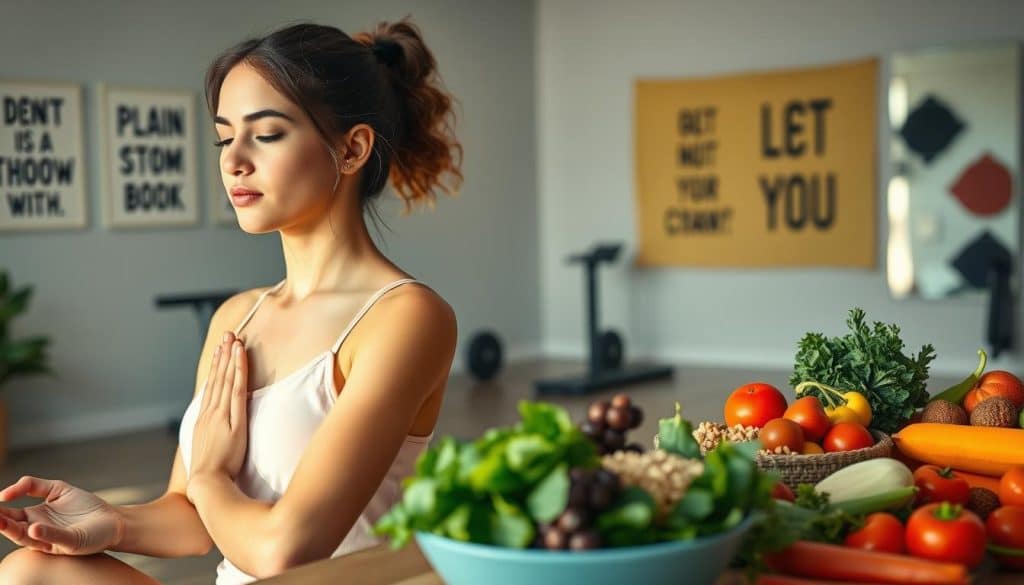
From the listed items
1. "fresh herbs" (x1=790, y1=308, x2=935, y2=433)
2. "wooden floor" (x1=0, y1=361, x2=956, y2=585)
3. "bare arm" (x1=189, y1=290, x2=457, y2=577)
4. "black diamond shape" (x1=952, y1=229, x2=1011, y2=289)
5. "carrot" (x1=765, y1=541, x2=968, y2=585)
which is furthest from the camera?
"black diamond shape" (x1=952, y1=229, x2=1011, y2=289)

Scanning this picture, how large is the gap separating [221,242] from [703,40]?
3415 millimetres

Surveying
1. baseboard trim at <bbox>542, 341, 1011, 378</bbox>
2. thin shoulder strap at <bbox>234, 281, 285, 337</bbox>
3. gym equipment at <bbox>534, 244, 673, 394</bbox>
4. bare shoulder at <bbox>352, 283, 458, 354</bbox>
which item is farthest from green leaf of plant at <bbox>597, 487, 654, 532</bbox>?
baseboard trim at <bbox>542, 341, 1011, 378</bbox>

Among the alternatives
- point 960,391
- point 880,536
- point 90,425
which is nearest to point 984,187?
point 90,425

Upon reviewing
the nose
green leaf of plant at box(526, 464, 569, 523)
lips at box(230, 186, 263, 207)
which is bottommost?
green leaf of plant at box(526, 464, 569, 523)

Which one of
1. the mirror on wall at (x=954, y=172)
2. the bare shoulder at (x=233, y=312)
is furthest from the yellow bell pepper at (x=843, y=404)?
the mirror on wall at (x=954, y=172)

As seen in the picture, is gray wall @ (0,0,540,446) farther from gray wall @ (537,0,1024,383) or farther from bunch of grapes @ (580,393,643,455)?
bunch of grapes @ (580,393,643,455)

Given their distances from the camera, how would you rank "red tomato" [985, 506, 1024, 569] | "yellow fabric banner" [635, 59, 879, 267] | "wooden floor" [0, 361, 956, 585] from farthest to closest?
"yellow fabric banner" [635, 59, 879, 267] < "wooden floor" [0, 361, 956, 585] < "red tomato" [985, 506, 1024, 569]

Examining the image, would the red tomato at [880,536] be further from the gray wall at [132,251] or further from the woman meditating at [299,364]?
the gray wall at [132,251]

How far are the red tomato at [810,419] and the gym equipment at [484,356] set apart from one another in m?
6.17

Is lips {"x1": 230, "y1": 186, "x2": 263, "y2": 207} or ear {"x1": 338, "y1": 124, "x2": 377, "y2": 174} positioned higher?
ear {"x1": 338, "y1": 124, "x2": 377, "y2": 174}

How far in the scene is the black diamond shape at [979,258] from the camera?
7027mm

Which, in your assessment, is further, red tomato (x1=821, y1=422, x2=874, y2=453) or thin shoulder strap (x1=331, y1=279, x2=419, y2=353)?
thin shoulder strap (x1=331, y1=279, x2=419, y2=353)

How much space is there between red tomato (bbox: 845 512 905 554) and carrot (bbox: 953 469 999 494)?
0.33 metres

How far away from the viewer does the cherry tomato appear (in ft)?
4.61
